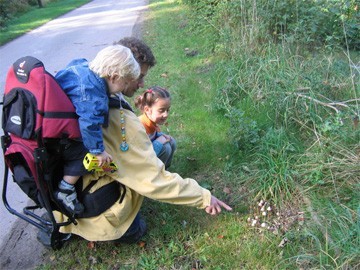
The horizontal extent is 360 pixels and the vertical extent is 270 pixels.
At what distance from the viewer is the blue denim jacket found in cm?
207

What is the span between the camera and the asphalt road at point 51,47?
9.33 feet

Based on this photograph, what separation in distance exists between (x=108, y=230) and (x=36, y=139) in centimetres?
85

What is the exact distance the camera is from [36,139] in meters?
2.03

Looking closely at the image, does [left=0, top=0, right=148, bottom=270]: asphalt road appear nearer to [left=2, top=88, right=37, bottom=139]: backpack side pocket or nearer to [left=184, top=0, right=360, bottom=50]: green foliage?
[left=2, top=88, right=37, bottom=139]: backpack side pocket

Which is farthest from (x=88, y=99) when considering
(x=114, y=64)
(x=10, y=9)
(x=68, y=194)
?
(x=10, y=9)

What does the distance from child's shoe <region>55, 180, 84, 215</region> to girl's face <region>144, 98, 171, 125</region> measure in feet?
3.42

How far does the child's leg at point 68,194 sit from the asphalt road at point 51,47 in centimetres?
68

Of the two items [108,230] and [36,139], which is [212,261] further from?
[36,139]

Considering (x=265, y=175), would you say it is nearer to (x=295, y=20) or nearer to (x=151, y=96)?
(x=151, y=96)

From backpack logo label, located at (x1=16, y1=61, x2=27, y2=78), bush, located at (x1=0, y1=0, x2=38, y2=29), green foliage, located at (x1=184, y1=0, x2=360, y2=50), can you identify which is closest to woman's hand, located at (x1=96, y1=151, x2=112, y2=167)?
backpack logo label, located at (x1=16, y1=61, x2=27, y2=78)

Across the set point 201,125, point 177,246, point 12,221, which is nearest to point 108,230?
point 177,246

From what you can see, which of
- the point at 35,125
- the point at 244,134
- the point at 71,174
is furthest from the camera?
the point at 244,134

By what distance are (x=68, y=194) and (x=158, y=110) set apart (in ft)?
3.64

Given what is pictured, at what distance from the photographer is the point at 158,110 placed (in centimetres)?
311
